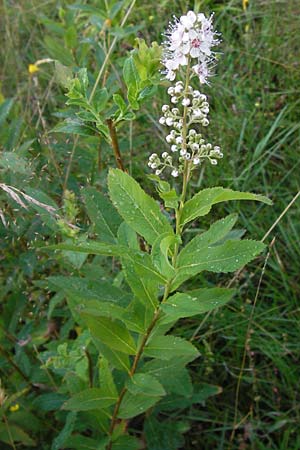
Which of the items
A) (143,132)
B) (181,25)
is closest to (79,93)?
(181,25)

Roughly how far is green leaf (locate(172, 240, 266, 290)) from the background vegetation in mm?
379

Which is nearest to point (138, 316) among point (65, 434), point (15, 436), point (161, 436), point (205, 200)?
point (205, 200)

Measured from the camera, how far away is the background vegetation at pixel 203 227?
1.99 meters

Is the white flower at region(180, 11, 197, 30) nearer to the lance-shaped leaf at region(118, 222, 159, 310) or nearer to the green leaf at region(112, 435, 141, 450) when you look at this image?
the lance-shaped leaf at region(118, 222, 159, 310)

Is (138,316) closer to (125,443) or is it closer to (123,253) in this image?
(123,253)

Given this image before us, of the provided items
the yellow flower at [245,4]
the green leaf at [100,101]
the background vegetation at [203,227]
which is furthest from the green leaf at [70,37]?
the green leaf at [100,101]

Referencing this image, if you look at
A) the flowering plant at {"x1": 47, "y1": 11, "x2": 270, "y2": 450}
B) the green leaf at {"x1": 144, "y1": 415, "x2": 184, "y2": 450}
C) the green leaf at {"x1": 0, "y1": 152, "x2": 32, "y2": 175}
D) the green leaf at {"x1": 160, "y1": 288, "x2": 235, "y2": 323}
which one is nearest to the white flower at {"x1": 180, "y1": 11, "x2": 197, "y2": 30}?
the flowering plant at {"x1": 47, "y1": 11, "x2": 270, "y2": 450}

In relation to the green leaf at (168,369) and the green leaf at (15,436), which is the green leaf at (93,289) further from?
the green leaf at (15,436)

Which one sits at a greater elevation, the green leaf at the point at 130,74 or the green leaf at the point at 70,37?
the green leaf at the point at 130,74

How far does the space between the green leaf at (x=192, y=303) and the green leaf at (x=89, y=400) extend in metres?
0.32

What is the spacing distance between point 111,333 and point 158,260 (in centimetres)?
29

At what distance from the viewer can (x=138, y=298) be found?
60.5 inches

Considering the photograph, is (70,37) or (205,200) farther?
(70,37)

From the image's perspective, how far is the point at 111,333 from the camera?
1544mm
